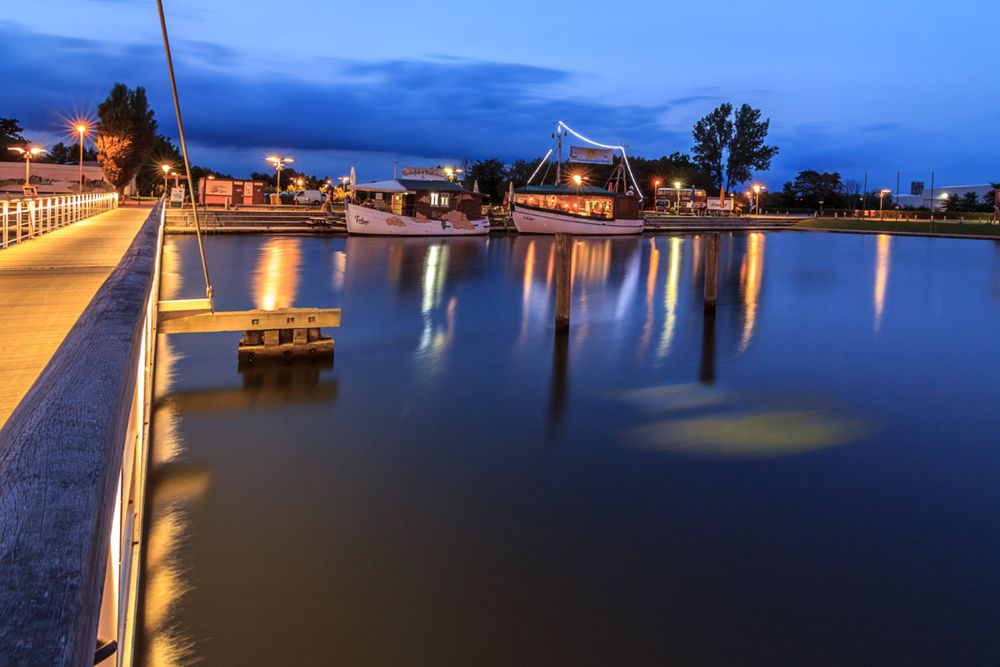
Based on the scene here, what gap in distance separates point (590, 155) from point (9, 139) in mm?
63090

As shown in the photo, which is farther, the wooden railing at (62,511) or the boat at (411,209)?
the boat at (411,209)

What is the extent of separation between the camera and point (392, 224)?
48.2m

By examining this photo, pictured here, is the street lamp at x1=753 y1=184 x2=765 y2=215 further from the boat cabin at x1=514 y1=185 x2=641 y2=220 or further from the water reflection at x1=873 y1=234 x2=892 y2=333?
the boat cabin at x1=514 y1=185 x2=641 y2=220

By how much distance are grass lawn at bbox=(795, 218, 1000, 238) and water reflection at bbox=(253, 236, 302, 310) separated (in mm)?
53745

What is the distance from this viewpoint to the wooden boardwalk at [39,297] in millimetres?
4754

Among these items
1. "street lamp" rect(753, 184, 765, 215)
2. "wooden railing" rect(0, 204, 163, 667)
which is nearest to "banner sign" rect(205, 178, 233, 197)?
"wooden railing" rect(0, 204, 163, 667)

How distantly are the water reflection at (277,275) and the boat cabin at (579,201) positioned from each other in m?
20.6

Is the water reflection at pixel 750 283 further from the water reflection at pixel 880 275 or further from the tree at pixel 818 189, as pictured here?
the tree at pixel 818 189

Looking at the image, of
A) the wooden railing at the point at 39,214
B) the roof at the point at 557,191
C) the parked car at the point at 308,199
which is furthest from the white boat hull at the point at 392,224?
the parked car at the point at 308,199

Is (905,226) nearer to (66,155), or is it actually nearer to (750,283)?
(750,283)

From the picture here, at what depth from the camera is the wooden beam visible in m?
10.9

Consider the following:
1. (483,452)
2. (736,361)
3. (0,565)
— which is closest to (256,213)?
(736,361)

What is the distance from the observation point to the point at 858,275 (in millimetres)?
34938

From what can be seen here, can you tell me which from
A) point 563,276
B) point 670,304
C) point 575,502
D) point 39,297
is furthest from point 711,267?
point 39,297
